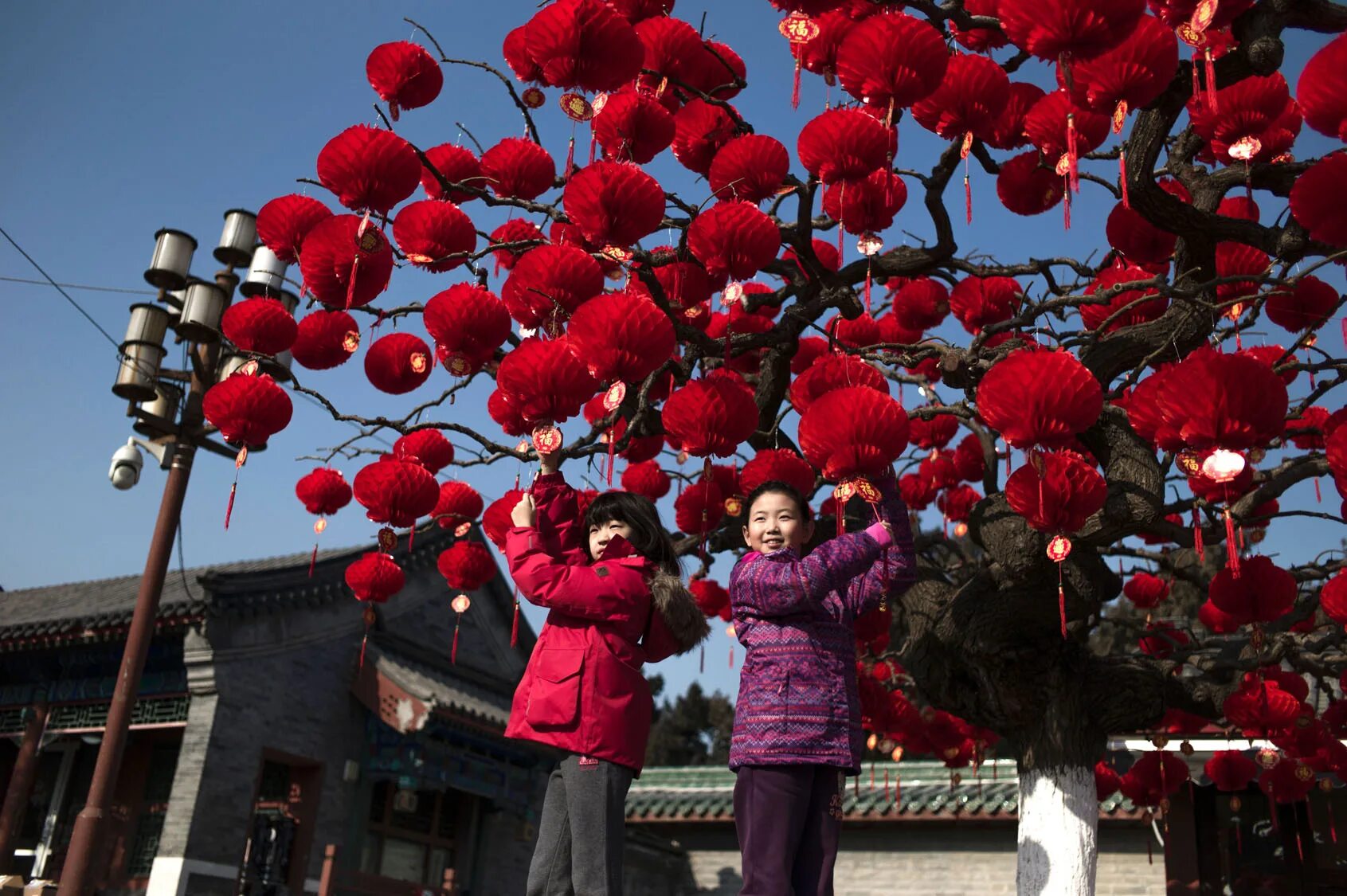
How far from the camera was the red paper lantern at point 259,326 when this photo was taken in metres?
6.08

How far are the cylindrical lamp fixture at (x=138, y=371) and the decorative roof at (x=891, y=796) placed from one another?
26.8 feet

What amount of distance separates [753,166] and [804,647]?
2.70 m

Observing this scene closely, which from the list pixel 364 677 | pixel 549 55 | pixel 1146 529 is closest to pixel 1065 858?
pixel 1146 529

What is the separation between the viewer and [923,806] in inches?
519

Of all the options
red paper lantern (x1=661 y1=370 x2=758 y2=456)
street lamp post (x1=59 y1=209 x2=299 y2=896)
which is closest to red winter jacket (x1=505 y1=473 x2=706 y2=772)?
red paper lantern (x1=661 y1=370 x2=758 y2=456)

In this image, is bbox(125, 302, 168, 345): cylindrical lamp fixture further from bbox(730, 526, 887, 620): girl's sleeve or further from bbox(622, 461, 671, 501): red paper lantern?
bbox(730, 526, 887, 620): girl's sleeve

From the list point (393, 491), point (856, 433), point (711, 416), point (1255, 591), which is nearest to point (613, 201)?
point (711, 416)

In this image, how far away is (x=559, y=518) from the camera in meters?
3.81

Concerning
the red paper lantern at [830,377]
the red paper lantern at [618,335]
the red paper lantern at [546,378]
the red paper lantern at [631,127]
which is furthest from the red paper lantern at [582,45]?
the red paper lantern at [830,377]

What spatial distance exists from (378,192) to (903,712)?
21.2 feet

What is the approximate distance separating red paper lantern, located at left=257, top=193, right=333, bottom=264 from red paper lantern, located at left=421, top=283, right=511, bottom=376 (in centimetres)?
102

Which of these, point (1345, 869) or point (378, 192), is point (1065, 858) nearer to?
point (378, 192)

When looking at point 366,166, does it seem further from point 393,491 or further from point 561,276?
point 393,491

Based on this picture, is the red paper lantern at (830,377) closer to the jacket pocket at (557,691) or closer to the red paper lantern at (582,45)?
the red paper lantern at (582,45)
